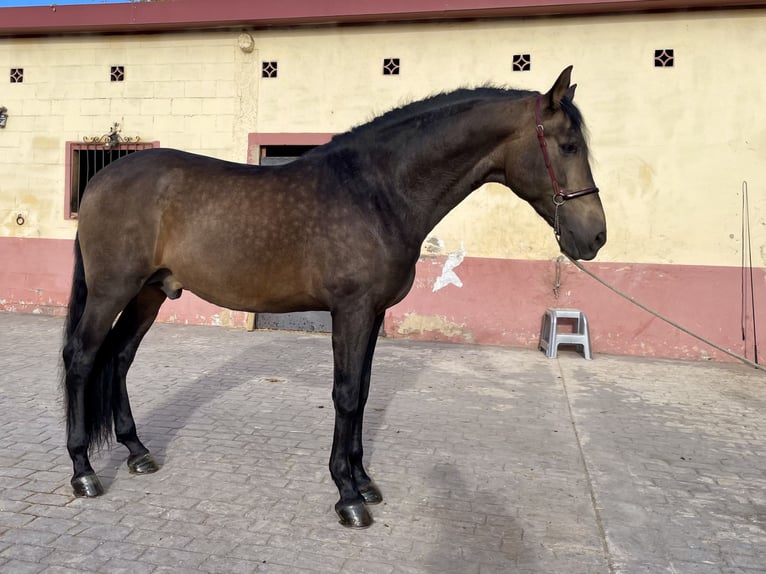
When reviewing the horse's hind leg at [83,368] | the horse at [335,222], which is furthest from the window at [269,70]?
the horse's hind leg at [83,368]

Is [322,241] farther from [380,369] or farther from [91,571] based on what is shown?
[380,369]

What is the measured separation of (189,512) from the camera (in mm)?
2670

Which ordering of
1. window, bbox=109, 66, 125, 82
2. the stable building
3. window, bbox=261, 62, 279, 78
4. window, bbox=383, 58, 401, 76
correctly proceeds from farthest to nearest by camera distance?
window, bbox=109, 66, 125, 82, window, bbox=261, 62, 279, 78, window, bbox=383, 58, 401, 76, the stable building

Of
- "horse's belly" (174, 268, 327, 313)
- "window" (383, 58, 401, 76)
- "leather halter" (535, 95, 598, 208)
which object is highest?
"window" (383, 58, 401, 76)

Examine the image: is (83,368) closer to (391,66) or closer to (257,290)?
(257,290)

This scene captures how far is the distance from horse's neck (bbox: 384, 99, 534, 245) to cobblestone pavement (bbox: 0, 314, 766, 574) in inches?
58.5

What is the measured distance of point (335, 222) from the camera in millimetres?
2678

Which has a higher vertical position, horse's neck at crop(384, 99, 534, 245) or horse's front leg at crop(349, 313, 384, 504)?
horse's neck at crop(384, 99, 534, 245)

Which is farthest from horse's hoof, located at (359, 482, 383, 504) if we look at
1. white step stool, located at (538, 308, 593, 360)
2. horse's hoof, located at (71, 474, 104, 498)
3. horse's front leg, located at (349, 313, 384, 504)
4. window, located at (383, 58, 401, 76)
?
window, located at (383, 58, 401, 76)

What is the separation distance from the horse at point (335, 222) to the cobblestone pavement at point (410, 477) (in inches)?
11.6

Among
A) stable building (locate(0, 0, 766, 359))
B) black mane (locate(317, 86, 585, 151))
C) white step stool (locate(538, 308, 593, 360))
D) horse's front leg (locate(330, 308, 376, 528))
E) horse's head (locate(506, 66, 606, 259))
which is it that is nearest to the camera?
horse's head (locate(506, 66, 606, 259))

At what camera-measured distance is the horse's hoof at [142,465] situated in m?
3.12

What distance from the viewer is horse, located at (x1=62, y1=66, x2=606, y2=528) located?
258 centimetres

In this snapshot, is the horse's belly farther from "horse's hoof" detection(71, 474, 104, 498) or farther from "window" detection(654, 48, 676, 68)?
"window" detection(654, 48, 676, 68)
